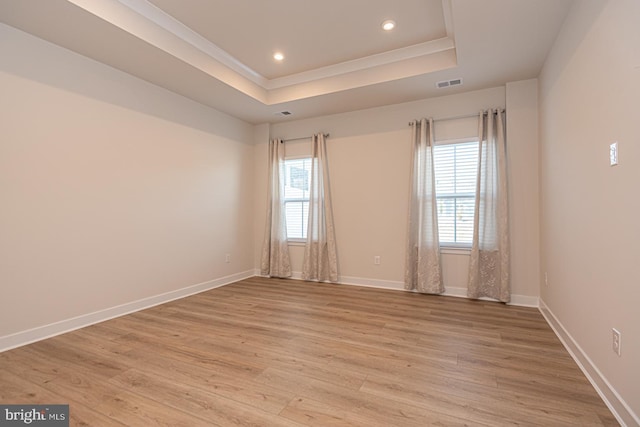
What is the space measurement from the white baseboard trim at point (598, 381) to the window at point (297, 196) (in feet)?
11.5

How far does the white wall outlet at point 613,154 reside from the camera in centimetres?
165

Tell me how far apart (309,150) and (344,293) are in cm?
238

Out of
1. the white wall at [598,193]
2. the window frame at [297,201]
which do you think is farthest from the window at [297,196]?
the white wall at [598,193]

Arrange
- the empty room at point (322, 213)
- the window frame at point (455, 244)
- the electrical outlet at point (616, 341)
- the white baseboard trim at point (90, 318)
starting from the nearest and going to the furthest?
1. the electrical outlet at point (616, 341)
2. the empty room at point (322, 213)
3. the white baseboard trim at point (90, 318)
4. the window frame at point (455, 244)

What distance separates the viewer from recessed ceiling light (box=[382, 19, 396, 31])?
3018 millimetres

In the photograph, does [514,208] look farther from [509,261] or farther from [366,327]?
[366,327]

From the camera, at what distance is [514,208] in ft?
12.1

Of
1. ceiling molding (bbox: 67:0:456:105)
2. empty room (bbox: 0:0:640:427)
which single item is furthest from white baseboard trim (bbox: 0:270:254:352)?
ceiling molding (bbox: 67:0:456:105)

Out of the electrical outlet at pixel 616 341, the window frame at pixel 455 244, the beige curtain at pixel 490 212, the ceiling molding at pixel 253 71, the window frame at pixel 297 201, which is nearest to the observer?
the electrical outlet at pixel 616 341

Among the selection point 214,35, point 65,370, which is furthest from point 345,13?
point 65,370

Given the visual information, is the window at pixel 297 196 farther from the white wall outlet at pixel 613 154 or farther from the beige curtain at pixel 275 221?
the white wall outlet at pixel 613 154

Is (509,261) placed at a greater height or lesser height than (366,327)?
greater

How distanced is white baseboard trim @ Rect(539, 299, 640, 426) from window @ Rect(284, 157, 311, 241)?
351 cm

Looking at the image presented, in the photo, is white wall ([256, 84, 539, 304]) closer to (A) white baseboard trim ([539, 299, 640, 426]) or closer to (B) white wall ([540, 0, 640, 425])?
(B) white wall ([540, 0, 640, 425])
